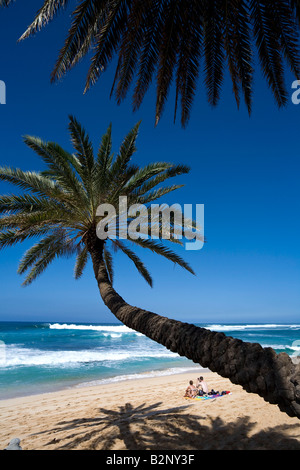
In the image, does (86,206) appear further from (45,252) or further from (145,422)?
(145,422)

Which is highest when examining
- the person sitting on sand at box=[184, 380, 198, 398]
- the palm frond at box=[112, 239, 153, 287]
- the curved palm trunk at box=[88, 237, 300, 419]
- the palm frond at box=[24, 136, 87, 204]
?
the palm frond at box=[24, 136, 87, 204]

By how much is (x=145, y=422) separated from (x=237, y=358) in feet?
18.0

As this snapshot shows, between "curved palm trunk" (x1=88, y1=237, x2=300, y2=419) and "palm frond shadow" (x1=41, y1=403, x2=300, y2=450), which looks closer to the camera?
"curved palm trunk" (x1=88, y1=237, x2=300, y2=419)

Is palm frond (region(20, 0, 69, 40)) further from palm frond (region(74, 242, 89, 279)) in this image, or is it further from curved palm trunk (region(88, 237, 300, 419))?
palm frond (region(74, 242, 89, 279))

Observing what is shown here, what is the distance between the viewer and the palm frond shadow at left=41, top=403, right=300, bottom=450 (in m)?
5.66

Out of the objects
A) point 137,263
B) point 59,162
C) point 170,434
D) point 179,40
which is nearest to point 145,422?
point 170,434

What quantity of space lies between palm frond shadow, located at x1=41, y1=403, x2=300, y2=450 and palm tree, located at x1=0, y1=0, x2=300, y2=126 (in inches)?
245

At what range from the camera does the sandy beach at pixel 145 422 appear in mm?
5855

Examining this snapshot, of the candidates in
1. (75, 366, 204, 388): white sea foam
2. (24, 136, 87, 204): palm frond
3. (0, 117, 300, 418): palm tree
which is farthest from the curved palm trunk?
(75, 366, 204, 388): white sea foam

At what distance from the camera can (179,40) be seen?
15.4ft

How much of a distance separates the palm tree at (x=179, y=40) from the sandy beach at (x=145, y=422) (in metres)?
6.31

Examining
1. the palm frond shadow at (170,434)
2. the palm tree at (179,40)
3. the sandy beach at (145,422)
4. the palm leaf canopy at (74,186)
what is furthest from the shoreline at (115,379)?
the palm tree at (179,40)
